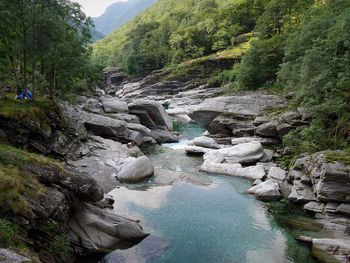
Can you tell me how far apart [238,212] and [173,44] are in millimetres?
86820

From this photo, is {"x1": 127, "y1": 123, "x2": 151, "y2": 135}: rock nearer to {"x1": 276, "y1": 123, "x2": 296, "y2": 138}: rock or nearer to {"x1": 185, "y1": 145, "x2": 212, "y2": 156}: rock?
{"x1": 185, "y1": 145, "x2": 212, "y2": 156}: rock

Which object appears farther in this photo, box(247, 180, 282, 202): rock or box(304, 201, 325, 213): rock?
box(247, 180, 282, 202): rock

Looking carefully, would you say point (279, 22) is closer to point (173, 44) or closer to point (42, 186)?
point (173, 44)

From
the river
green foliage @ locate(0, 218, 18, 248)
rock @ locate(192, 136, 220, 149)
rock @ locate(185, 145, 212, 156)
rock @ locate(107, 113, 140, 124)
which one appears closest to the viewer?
green foliage @ locate(0, 218, 18, 248)

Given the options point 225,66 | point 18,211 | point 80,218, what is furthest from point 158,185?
point 225,66

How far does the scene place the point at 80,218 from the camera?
14938 millimetres

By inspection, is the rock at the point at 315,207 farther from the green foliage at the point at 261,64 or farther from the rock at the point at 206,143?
the green foliage at the point at 261,64

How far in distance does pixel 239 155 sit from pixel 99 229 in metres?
16.1

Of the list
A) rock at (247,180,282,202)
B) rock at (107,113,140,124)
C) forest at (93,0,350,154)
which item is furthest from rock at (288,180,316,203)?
rock at (107,113,140,124)

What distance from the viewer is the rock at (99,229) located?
14172 mm

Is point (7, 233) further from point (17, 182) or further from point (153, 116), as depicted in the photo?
point (153, 116)

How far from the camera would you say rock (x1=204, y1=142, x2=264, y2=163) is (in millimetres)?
27609

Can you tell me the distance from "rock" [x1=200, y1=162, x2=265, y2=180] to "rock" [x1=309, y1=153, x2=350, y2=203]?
19.1 feet

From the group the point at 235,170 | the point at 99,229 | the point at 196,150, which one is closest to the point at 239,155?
the point at 235,170
